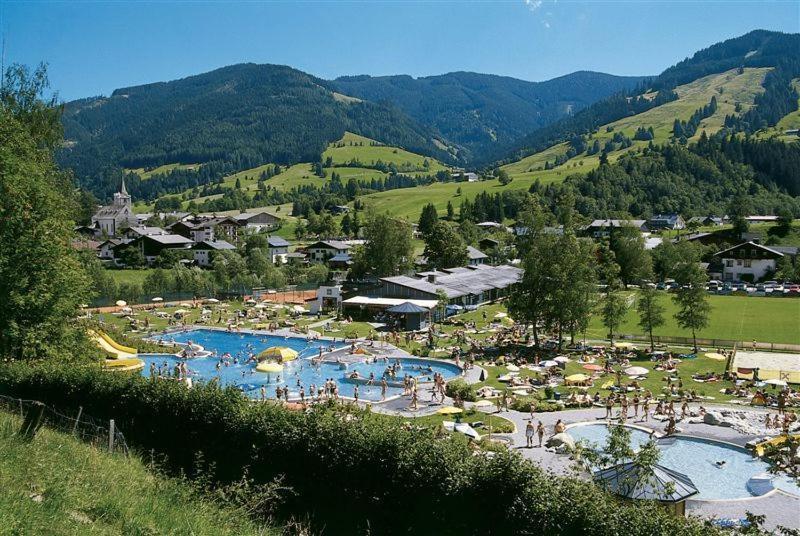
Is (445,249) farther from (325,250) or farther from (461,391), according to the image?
(461,391)

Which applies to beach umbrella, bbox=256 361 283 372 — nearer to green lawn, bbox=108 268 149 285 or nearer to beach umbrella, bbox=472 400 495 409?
beach umbrella, bbox=472 400 495 409

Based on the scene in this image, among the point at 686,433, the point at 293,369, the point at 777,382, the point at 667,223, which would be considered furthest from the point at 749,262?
the point at 293,369

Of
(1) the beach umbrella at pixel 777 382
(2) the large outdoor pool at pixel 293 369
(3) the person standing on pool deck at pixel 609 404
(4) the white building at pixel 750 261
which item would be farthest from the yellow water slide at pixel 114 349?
(4) the white building at pixel 750 261

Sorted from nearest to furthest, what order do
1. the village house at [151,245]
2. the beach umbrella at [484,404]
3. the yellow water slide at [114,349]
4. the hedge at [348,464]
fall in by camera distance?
the hedge at [348,464]
the beach umbrella at [484,404]
the yellow water slide at [114,349]
the village house at [151,245]

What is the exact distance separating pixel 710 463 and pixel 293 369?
865 inches

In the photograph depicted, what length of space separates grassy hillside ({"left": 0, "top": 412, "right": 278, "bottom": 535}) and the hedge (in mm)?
1738

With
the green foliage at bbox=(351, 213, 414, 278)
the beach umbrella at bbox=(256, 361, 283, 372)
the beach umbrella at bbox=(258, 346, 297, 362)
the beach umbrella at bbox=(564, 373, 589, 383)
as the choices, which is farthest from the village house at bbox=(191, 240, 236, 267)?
the beach umbrella at bbox=(564, 373, 589, 383)

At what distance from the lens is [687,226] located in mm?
114750

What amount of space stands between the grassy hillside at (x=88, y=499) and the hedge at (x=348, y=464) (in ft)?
5.70

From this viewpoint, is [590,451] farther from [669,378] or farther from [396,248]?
[396,248]

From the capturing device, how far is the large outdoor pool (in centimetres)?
3250

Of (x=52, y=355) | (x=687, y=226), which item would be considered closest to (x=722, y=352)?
(x=52, y=355)

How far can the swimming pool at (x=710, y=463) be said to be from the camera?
62.5ft

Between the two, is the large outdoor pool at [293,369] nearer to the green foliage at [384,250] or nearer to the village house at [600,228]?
the green foliage at [384,250]
